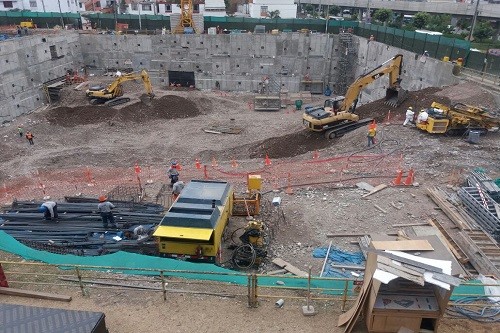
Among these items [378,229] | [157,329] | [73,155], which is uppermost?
[157,329]

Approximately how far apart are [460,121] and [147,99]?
23494mm

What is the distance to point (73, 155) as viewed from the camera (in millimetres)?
23484

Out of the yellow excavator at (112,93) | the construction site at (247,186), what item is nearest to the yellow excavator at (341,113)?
the construction site at (247,186)

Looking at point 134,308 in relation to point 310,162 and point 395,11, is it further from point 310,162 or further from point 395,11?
point 395,11

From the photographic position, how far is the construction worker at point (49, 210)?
1334 cm

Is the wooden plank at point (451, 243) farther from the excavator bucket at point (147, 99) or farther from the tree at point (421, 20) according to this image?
the tree at point (421, 20)

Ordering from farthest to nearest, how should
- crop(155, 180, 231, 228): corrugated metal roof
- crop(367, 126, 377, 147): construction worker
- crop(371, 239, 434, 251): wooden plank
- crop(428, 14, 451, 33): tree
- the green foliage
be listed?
the green foliage → crop(428, 14, 451, 33): tree → crop(367, 126, 377, 147): construction worker → crop(155, 180, 231, 228): corrugated metal roof → crop(371, 239, 434, 251): wooden plank

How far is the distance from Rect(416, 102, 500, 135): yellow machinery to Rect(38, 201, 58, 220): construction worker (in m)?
17.5

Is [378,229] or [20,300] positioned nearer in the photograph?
[20,300]

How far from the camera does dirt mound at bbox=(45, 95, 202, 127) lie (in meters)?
29.7

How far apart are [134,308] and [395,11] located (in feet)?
202

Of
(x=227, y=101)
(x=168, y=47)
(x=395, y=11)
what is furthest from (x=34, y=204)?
(x=395, y=11)

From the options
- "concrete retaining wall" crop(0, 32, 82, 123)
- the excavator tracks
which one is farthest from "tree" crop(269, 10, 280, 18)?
the excavator tracks

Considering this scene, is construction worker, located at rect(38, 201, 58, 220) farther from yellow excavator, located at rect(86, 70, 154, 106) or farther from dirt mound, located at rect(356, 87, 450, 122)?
yellow excavator, located at rect(86, 70, 154, 106)
